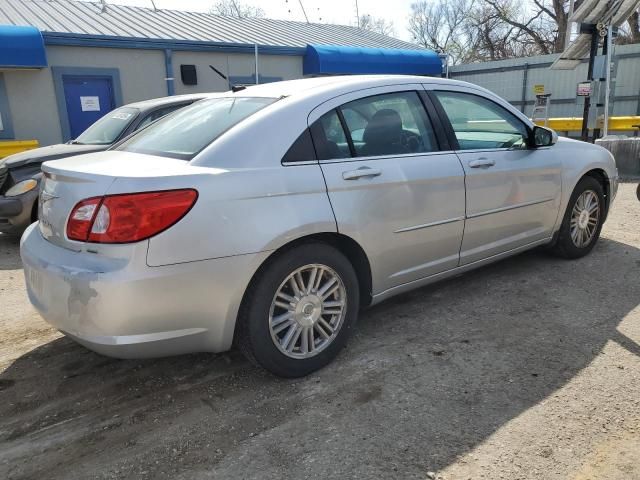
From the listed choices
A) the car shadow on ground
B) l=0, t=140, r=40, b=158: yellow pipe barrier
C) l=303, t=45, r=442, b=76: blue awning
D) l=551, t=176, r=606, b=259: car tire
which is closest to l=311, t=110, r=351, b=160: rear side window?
the car shadow on ground

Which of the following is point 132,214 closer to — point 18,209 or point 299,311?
point 299,311

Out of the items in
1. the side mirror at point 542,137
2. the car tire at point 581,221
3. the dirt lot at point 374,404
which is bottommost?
the dirt lot at point 374,404

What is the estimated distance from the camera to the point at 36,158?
605cm

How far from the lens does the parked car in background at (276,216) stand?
2451 millimetres

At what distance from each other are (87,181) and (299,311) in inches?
50.5

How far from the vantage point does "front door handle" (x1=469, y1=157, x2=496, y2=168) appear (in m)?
3.70

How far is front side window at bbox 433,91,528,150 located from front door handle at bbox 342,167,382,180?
2.97ft

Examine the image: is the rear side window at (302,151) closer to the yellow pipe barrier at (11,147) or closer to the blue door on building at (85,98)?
the yellow pipe barrier at (11,147)

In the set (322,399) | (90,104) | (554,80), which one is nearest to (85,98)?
(90,104)

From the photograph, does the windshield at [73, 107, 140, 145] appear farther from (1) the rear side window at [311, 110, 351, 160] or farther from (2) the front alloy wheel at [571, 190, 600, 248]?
(2) the front alloy wheel at [571, 190, 600, 248]

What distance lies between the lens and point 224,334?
2695 millimetres

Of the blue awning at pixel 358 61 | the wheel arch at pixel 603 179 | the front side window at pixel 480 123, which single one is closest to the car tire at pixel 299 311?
the front side window at pixel 480 123

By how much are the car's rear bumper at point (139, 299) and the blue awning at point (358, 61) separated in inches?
523

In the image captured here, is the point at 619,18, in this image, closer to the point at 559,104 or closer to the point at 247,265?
the point at 559,104
